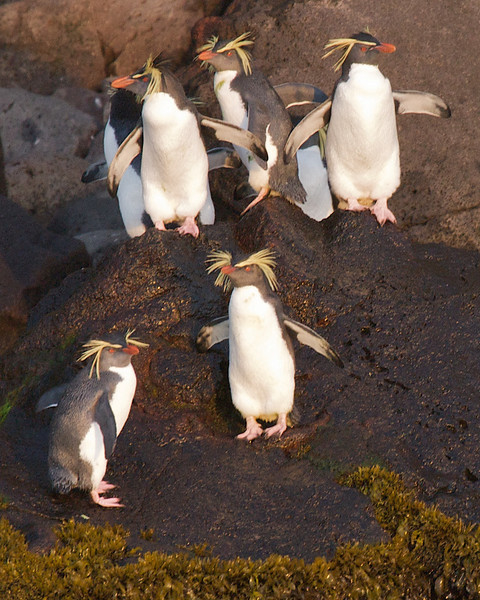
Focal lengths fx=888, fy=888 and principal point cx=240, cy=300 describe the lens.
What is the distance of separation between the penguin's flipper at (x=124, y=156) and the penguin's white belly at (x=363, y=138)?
138 centimetres

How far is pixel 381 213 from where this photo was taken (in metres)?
6.27

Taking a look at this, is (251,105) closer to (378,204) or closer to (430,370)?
(378,204)

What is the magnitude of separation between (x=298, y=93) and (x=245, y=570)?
4557 mm

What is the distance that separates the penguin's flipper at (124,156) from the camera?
6.34 metres

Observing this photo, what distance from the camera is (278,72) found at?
836 centimetres

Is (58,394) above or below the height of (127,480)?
above

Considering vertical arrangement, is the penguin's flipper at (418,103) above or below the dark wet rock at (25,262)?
above

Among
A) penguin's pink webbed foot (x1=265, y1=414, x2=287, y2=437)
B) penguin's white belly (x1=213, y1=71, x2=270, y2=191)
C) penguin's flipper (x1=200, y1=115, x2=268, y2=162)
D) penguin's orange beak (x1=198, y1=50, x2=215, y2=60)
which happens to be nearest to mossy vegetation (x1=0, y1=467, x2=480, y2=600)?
penguin's pink webbed foot (x1=265, y1=414, x2=287, y2=437)

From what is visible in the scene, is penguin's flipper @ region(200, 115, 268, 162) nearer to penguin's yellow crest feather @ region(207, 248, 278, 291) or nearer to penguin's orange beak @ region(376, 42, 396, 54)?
penguin's orange beak @ region(376, 42, 396, 54)

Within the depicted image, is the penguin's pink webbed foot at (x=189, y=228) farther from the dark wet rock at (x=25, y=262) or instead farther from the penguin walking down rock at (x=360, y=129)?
the dark wet rock at (x=25, y=262)

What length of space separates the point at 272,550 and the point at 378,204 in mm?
2985

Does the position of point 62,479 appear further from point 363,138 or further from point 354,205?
point 363,138

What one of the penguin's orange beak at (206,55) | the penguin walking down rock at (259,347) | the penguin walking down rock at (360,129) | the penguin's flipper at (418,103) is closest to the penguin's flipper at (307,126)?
the penguin walking down rock at (360,129)

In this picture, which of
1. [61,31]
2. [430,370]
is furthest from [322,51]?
[430,370]
